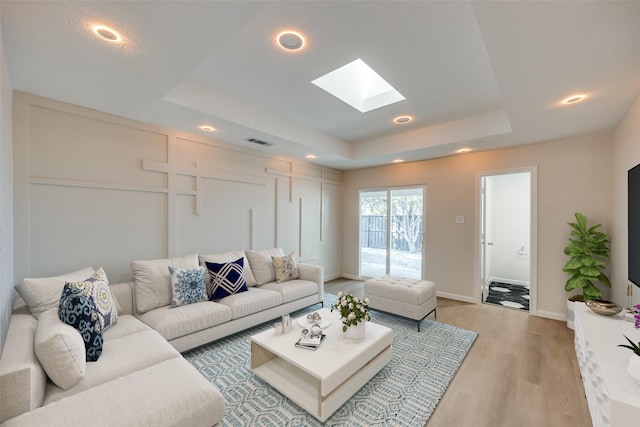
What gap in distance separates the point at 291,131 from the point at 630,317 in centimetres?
382

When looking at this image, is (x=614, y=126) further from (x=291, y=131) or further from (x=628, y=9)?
(x=291, y=131)

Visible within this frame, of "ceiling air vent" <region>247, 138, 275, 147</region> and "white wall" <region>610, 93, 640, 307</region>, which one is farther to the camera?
"ceiling air vent" <region>247, 138, 275, 147</region>

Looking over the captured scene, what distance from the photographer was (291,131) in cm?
359

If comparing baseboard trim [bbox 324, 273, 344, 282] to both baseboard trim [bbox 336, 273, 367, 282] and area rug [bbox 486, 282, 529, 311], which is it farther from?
area rug [bbox 486, 282, 529, 311]

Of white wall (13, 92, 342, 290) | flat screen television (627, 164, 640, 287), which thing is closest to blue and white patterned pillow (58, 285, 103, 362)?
white wall (13, 92, 342, 290)

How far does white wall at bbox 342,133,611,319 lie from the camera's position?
10.9 feet

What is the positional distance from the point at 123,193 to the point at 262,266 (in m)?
1.86

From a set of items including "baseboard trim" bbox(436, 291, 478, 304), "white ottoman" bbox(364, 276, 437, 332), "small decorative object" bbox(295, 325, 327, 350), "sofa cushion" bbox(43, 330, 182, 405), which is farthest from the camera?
"baseboard trim" bbox(436, 291, 478, 304)

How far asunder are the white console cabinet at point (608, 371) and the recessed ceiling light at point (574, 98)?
1.90m

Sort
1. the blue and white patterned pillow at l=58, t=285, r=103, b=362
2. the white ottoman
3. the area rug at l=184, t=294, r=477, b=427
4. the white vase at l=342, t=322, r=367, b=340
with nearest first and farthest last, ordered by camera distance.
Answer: the blue and white patterned pillow at l=58, t=285, r=103, b=362
the area rug at l=184, t=294, r=477, b=427
the white vase at l=342, t=322, r=367, b=340
the white ottoman

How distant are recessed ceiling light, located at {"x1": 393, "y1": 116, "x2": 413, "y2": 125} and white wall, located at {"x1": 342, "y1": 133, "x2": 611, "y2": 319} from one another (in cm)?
137

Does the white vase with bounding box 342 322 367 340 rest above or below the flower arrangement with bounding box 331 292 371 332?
below

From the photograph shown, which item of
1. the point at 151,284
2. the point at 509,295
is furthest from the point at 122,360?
the point at 509,295

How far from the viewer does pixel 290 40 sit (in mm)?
1914
